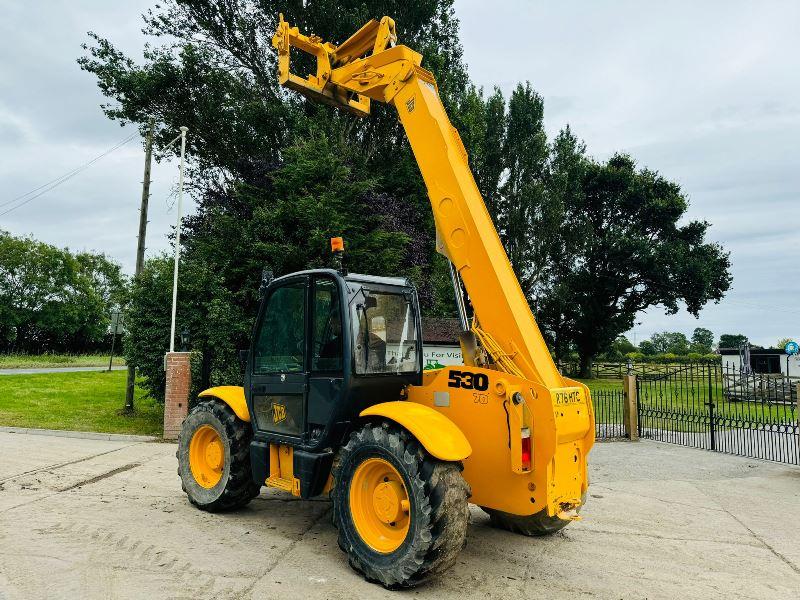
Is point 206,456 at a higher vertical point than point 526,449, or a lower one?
lower

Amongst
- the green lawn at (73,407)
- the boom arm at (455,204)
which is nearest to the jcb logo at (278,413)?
the boom arm at (455,204)

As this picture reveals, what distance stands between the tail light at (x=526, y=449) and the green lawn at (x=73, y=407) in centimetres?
902

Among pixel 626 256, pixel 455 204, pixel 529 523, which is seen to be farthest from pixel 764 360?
pixel 455 204

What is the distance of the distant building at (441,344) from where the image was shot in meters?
15.1

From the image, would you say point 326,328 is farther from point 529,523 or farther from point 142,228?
point 142,228

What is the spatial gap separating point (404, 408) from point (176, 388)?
7.58m

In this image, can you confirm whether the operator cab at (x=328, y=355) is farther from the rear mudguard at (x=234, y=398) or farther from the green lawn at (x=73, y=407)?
the green lawn at (x=73, y=407)

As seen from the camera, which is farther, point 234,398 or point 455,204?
point 234,398

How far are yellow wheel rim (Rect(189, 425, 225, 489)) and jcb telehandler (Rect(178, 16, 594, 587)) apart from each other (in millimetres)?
16

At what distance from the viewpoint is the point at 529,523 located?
5.20 metres

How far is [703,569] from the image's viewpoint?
15.1 ft

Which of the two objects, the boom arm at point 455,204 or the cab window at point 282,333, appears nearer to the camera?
the boom arm at point 455,204

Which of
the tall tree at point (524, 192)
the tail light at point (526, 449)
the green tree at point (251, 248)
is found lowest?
the tail light at point (526, 449)

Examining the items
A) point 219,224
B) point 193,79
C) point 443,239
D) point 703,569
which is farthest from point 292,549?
point 193,79
